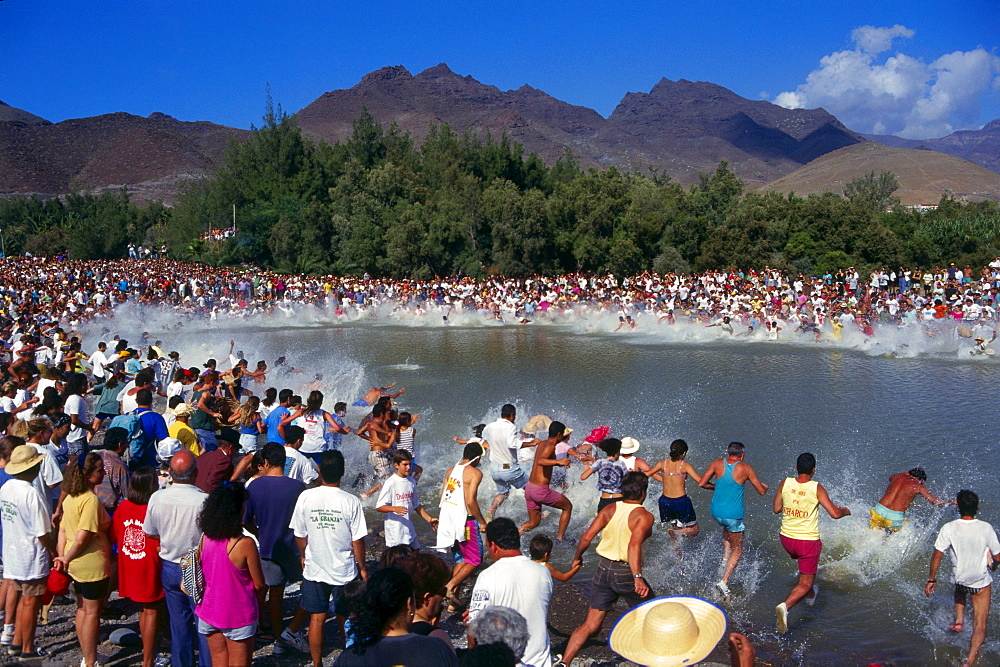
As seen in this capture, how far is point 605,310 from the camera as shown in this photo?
33.9m

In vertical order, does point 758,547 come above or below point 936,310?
below

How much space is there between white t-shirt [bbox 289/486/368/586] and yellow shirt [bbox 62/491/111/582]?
1379 mm

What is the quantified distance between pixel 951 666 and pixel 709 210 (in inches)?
1927

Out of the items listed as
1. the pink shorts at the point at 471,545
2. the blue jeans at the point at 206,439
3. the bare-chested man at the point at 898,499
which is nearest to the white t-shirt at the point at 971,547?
the bare-chested man at the point at 898,499

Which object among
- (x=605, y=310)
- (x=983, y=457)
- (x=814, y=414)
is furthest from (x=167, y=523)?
(x=605, y=310)

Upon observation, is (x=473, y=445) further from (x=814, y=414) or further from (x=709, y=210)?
(x=709, y=210)

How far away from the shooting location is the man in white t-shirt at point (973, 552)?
6.23m

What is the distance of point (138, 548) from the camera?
5289mm

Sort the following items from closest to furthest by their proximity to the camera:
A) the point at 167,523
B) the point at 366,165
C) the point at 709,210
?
the point at 167,523, the point at 709,210, the point at 366,165

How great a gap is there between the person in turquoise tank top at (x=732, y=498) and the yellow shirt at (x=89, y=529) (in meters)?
5.53

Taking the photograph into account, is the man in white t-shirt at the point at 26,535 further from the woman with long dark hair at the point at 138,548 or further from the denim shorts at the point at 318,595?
the denim shorts at the point at 318,595

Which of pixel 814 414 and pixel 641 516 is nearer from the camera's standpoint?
pixel 641 516

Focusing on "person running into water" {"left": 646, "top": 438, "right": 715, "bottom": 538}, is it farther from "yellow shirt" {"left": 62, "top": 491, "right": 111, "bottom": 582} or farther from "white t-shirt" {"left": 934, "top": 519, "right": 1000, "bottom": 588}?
"yellow shirt" {"left": 62, "top": 491, "right": 111, "bottom": 582}

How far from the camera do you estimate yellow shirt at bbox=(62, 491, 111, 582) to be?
17.8ft
